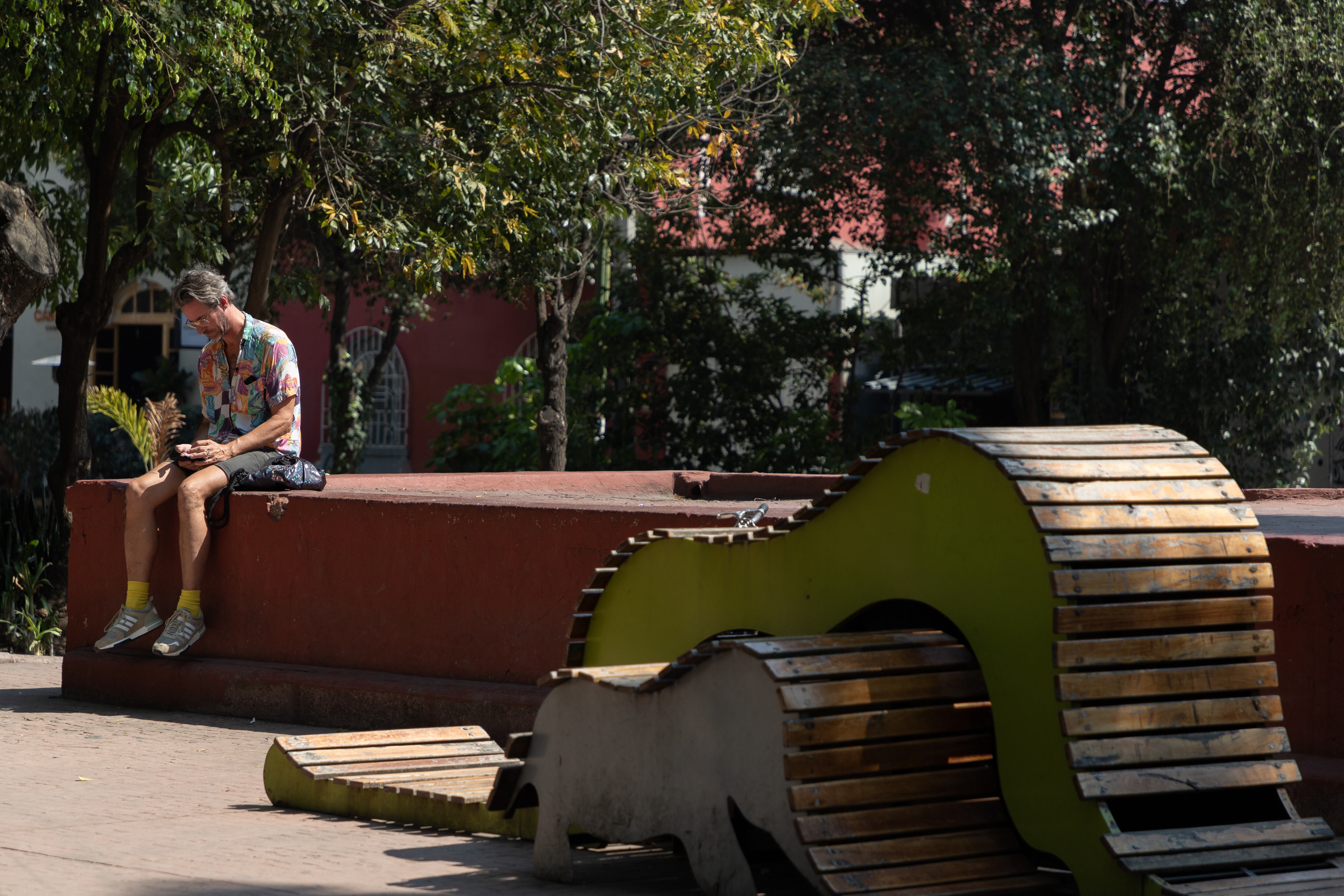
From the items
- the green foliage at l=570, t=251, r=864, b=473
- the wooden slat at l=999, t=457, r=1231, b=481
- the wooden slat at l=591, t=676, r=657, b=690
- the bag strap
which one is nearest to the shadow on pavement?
the bag strap

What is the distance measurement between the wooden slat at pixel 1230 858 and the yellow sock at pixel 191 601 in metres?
5.20

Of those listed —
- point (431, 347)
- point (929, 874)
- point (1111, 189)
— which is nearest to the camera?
point (929, 874)

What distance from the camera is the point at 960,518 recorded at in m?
3.91

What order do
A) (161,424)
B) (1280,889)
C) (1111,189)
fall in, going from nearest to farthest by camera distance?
1. (1280,889)
2. (161,424)
3. (1111,189)

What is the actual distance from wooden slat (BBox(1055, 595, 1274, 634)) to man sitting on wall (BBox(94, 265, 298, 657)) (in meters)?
4.58

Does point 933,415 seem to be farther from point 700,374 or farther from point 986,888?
point 986,888

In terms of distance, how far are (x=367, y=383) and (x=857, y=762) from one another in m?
20.3

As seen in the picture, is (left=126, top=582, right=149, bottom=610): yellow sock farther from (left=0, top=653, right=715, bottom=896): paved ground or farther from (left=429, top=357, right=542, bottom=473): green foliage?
(left=429, top=357, right=542, bottom=473): green foliage

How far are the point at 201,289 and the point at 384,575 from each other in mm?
1549

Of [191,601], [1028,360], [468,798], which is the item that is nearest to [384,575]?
[191,601]

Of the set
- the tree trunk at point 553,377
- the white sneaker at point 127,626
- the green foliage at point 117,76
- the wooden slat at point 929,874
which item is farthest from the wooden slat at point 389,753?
the tree trunk at point 553,377

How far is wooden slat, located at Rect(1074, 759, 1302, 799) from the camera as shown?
3541mm

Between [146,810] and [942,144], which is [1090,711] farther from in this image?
[942,144]

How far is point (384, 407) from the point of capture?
28.2 metres
